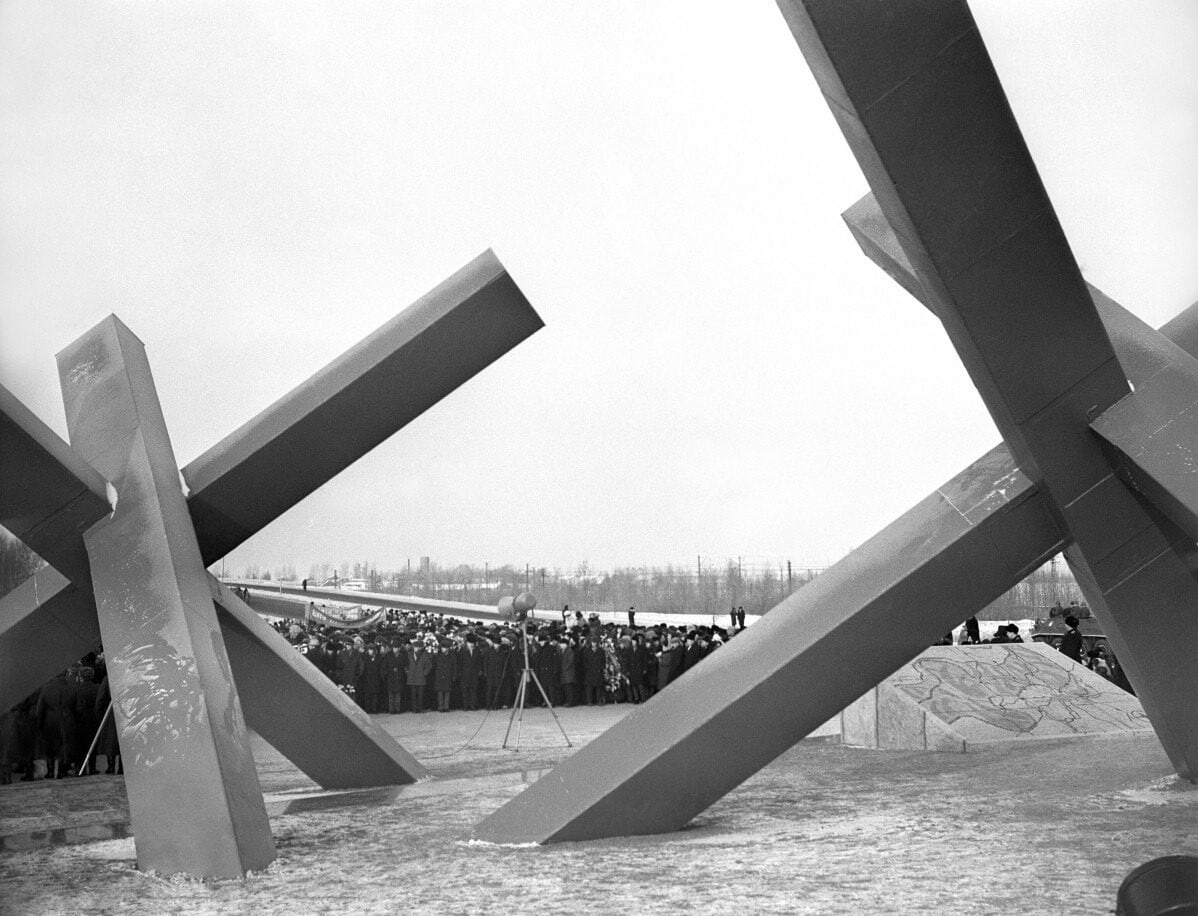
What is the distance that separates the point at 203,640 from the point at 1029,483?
208 inches

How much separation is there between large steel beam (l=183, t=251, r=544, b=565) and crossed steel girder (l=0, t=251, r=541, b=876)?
0.01 metres

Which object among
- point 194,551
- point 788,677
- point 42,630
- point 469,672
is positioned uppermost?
point 469,672

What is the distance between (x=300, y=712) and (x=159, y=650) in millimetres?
2434

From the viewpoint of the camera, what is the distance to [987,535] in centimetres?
782

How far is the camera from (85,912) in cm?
614

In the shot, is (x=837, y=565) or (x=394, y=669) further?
(x=394, y=669)

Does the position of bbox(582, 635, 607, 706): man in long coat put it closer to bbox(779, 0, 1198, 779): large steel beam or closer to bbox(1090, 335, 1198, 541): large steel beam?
bbox(779, 0, 1198, 779): large steel beam

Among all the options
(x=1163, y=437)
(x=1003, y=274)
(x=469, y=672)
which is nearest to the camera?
(x=1003, y=274)

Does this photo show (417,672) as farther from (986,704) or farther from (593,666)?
(986,704)

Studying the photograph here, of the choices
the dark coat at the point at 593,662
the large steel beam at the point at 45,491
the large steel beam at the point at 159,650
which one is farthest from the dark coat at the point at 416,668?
the large steel beam at the point at 45,491

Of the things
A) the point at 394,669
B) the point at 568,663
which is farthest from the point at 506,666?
the point at 394,669

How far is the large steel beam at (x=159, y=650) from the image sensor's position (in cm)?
696

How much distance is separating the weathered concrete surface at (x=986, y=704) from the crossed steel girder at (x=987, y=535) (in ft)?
13.3

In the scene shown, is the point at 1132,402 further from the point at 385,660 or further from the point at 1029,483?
the point at 385,660
